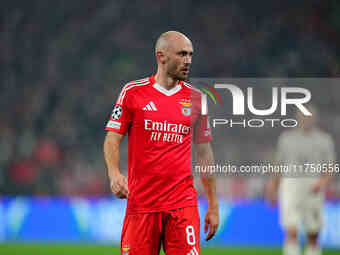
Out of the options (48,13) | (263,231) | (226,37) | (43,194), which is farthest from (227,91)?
(48,13)

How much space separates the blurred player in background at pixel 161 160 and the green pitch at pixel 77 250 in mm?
5288

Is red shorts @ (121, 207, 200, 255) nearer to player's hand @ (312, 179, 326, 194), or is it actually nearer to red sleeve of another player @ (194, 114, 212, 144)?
red sleeve of another player @ (194, 114, 212, 144)

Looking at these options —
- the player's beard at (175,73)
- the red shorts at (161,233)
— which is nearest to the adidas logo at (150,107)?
the player's beard at (175,73)

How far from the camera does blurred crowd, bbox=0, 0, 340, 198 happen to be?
1451 centimetres

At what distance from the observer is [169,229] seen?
402cm

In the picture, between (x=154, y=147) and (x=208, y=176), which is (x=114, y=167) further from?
(x=208, y=176)

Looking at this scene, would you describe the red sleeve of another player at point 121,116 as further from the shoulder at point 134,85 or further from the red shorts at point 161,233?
the red shorts at point 161,233

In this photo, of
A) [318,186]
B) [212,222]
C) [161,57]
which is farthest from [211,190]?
[318,186]

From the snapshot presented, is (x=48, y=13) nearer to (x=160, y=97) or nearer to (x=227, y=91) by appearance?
(x=227, y=91)

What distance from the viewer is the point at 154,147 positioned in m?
4.07

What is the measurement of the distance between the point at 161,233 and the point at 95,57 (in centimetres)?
1302

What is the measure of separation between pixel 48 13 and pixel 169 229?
46.0 ft

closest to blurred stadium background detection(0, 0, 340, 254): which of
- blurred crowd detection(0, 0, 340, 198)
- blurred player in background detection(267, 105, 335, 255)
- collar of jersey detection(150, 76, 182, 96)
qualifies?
blurred crowd detection(0, 0, 340, 198)

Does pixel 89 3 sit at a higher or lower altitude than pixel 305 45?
higher
